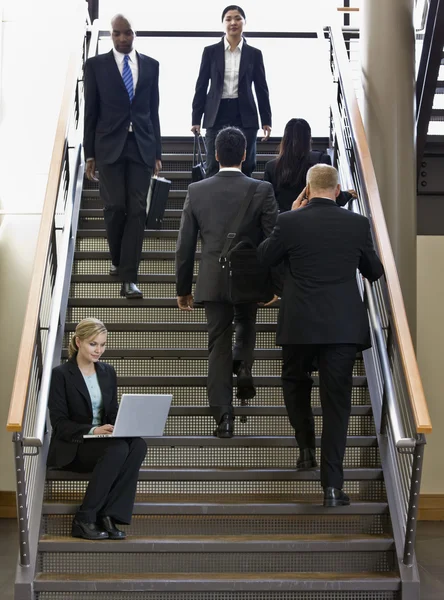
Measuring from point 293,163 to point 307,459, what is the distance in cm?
194

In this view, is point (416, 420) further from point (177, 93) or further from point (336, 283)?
point (177, 93)

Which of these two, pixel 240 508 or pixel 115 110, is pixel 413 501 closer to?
pixel 240 508

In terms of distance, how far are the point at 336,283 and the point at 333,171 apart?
23.6 inches

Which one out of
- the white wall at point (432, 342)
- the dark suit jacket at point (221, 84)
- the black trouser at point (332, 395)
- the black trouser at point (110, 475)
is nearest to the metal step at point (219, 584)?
the black trouser at point (110, 475)

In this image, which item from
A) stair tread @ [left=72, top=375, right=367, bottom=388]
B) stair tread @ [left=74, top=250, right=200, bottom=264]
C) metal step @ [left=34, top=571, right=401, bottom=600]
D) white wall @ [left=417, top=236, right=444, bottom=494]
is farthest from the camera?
white wall @ [left=417, top=236, right=444, bottom=494]

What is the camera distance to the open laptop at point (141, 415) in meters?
4.62

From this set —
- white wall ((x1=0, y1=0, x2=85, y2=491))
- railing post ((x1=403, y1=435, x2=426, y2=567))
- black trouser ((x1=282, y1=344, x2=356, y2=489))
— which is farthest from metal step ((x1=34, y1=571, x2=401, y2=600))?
white wall ((x1=0, y1=0, x2=85, y2=491))

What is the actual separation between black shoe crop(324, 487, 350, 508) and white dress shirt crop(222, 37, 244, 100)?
3600 millimetres

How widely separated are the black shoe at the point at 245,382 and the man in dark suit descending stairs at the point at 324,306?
405mm

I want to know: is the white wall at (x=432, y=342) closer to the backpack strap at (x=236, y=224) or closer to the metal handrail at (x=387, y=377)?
the metal handrail at (x=387, y=377)

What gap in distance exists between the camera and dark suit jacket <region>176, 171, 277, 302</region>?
5379 mm

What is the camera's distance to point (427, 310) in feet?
28.2

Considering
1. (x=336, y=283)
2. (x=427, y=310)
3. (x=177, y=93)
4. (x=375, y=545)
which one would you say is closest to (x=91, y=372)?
(x=336, y=283)

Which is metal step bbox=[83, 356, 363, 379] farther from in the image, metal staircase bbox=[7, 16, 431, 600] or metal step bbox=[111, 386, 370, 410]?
metal step bbox=[111, 386, 370, 410]
